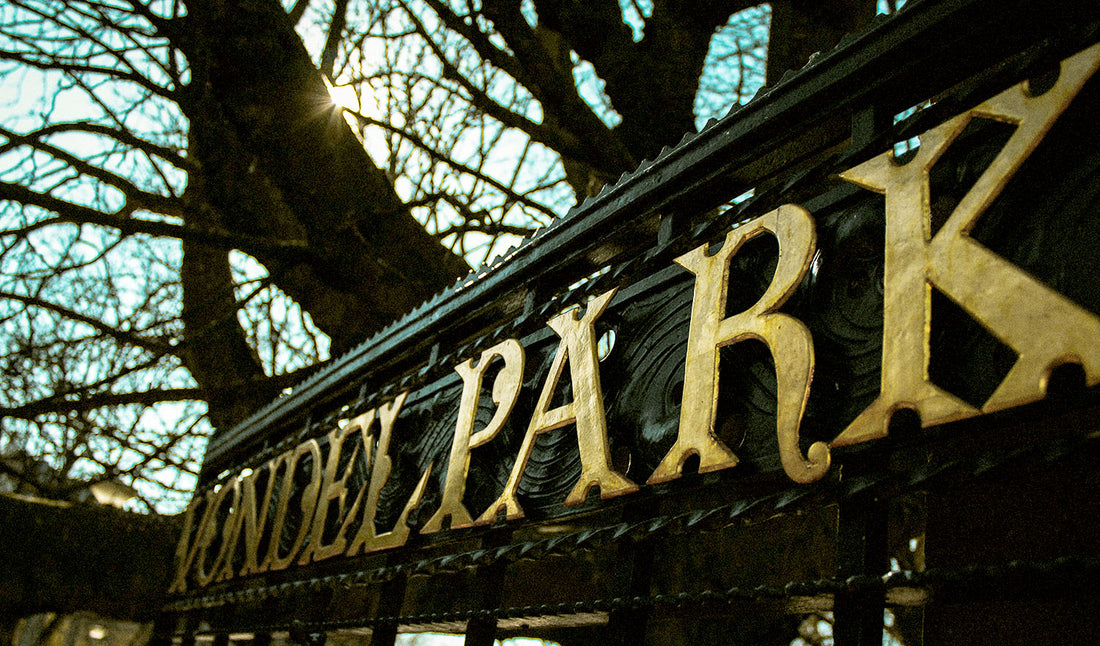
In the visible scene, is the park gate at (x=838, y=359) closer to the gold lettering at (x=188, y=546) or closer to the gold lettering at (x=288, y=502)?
the gold lettering at (x=288, y=502)

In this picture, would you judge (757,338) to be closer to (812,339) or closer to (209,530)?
(812,339)

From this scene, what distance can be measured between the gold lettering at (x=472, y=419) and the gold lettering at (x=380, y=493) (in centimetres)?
12

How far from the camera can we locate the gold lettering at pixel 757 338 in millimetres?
1177

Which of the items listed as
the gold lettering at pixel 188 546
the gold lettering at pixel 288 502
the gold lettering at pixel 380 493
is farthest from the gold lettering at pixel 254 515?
the gold lettering at pixel 380 493

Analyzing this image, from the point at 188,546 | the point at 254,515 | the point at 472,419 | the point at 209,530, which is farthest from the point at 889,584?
the point at 188,546

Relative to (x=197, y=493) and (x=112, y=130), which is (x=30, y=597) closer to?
(x=197, y=493)

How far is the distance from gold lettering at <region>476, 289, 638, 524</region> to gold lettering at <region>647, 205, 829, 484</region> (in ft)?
0.56

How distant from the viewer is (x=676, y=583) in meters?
2.99

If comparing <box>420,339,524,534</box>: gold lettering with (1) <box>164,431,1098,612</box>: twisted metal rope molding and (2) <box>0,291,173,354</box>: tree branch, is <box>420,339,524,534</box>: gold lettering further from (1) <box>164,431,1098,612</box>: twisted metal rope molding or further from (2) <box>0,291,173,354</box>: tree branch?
(2) <box>0,291,173,354</box>: tree branch

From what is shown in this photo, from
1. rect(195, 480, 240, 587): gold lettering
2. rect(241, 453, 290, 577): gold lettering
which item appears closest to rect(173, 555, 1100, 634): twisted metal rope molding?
rect(241, 453, 290, 577): gold lettering

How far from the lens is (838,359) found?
1247 millimetres

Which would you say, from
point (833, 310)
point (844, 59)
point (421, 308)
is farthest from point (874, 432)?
point (421, 308)

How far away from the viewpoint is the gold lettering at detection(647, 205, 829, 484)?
1177 millimetres

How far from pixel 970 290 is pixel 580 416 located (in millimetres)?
831
